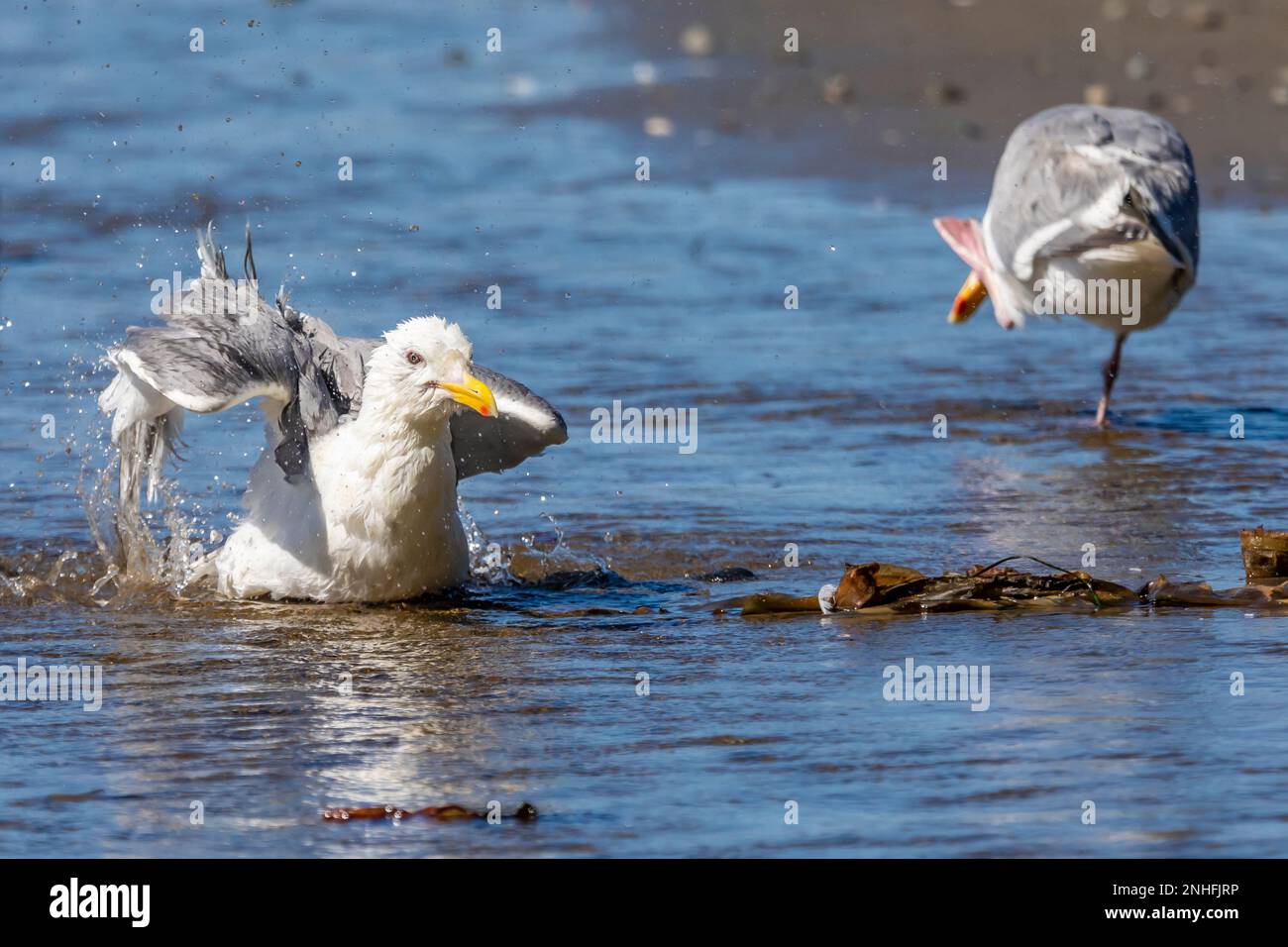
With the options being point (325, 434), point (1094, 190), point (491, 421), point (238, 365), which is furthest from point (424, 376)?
point (1094, 190)

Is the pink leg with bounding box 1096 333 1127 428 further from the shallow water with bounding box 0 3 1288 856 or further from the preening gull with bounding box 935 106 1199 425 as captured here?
the shallow water with bounding box 0 3 1288 856

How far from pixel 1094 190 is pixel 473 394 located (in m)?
4.01

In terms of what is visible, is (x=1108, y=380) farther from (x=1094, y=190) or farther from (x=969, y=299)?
(x=969, y=299)

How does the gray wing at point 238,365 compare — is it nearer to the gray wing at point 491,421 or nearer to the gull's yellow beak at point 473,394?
the gray wing at point 491,421

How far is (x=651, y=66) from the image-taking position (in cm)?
1806

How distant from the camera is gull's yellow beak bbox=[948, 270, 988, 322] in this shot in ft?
34.3

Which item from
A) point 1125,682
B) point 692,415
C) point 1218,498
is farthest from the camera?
point 692,415

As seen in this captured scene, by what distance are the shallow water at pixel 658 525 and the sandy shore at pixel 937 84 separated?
18.1 inches

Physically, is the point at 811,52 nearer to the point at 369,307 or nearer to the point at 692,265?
the point at 692,265

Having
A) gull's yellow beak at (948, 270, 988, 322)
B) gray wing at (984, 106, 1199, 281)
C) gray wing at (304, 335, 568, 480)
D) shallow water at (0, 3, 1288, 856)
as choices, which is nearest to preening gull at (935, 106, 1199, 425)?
gray wing at (984, 106, 1199, 281)

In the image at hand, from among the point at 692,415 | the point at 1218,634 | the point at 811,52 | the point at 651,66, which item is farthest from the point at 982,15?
the point at 1218,634

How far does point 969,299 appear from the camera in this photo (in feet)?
34.3

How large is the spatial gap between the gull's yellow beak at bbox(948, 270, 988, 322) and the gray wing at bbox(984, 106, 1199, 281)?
22 cm

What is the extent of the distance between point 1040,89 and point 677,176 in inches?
119
